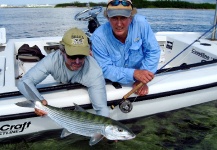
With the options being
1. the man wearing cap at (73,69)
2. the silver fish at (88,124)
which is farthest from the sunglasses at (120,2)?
the silver fish at (88,124)

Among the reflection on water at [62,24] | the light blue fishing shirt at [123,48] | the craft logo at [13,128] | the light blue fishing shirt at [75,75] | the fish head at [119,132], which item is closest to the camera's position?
the fish head at [119,132]

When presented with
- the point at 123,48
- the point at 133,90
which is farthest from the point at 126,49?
the point at 133,90

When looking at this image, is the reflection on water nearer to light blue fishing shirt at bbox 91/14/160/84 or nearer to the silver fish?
light blue fishing shirt at bbox 91/14/160/84

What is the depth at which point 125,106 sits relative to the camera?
3693 millimetres

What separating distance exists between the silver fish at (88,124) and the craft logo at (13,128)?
0.52 meters

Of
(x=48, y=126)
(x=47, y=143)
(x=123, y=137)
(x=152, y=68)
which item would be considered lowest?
(x=47, y=143)

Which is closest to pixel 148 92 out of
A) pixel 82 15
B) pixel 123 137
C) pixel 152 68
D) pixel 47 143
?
pixel 152 68

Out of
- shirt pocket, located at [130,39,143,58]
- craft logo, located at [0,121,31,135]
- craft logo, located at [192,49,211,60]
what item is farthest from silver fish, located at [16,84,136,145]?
craft logo, located at [192,49,211,60]

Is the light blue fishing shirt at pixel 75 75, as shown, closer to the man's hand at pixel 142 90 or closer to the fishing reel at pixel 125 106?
the fishing reel at pixel 125 106

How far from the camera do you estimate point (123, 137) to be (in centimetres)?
277

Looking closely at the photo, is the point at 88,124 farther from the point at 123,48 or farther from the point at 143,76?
the point at 123,48

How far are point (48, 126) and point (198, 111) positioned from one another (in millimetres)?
2655

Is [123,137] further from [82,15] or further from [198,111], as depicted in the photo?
[82,15]

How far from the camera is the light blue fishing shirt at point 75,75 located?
3180 millimetres
